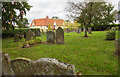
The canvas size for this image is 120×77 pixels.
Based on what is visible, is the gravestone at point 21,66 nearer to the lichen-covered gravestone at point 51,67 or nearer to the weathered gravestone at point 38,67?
the weathered gravestone at point 38,67

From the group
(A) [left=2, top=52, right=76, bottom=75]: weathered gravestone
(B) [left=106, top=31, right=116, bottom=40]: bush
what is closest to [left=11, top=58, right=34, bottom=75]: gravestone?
(A) [left=2, top=52, right=76, bottom=75]: weathered gravestone

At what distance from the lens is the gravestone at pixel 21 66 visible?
2.77 metres

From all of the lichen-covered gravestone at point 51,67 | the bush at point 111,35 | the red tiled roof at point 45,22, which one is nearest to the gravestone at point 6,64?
the lichen-covered gravestone at point 51,67

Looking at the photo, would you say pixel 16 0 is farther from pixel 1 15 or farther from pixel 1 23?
pixel 1 23

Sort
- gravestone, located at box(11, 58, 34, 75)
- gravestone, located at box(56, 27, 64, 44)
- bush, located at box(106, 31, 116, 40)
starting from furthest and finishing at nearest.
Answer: bush, located at box(106, 31, 116, 40)
gravestone, located at box(56, 27, 64, 44)
gravestone, located at box(11, 58, 34, 75)

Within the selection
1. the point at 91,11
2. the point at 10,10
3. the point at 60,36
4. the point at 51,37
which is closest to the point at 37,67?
the point at 60,36

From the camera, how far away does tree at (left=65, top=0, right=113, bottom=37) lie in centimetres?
1576

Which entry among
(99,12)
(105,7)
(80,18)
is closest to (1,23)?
(80,18)

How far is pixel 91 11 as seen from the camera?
51.5ft

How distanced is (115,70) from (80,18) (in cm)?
1379

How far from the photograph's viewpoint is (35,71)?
274cm

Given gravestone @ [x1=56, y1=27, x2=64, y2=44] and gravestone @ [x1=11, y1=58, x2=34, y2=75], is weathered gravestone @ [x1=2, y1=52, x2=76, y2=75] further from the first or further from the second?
gravestone @ [x1=56, y1=27, x2=64, y2=44]

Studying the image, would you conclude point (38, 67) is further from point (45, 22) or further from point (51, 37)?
point (45, 22)

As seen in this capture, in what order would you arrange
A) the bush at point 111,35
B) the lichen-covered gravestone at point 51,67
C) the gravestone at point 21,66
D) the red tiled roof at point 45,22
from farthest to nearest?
1. the red tiled roof at point 45,22
2. the bush at point 111,35
3. the gravestone at point 21,66
4. the lichen-covered gravestone at point 51,67
